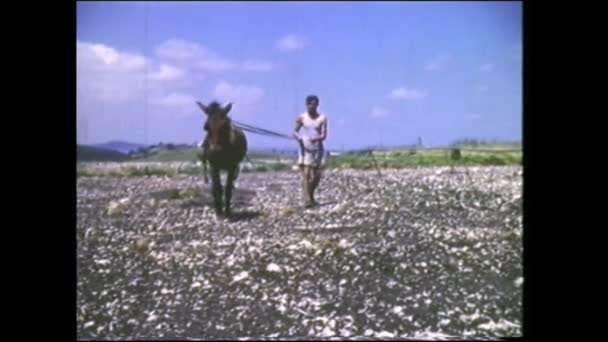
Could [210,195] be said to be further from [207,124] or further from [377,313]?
[377,313]

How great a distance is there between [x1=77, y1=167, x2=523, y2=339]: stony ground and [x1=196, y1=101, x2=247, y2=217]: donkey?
69 mm

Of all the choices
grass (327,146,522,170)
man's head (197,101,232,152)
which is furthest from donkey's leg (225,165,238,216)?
grass (327,146,522,170)

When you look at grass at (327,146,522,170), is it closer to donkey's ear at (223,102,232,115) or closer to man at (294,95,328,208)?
man at (294,95,328,208)

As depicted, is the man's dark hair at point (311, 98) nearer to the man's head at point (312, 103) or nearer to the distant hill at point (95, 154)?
the man's head at point (312, 103)

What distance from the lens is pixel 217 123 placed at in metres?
4.38

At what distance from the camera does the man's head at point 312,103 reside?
439 centimetres

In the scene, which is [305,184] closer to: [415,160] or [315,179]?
[315,179]

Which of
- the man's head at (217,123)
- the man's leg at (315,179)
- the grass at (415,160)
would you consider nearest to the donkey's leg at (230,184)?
the man's head at (217,123)

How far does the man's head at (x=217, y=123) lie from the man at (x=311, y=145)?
468 millimetres
